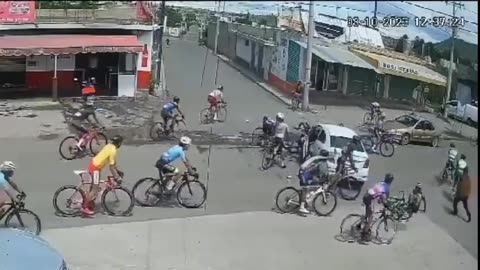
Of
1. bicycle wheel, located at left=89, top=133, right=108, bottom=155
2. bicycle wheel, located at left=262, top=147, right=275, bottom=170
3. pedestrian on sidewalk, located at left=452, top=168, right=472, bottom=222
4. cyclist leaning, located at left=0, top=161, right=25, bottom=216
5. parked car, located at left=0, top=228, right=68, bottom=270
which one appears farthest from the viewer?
bicycle wheel, located at left=262, top=147, right=275, bottom=170

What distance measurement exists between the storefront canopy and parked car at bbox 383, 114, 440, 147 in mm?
559

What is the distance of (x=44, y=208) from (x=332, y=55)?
3.60 metres

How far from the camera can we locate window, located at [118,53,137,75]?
812 centimetres

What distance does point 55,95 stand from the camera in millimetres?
7422

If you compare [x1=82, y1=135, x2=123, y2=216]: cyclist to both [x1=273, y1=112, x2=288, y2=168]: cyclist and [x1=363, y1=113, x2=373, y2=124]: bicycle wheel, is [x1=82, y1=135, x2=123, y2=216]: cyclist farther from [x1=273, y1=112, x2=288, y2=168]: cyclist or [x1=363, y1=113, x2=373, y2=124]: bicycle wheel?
[x1=363, y1=113, x2=373, y2=124]: bicycle wheel

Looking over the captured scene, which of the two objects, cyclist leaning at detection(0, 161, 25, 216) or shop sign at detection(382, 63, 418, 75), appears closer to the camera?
cyclist leaning at detection(0, 161, 25, 216)

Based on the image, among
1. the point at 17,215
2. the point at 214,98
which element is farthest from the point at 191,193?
the point at 17,215

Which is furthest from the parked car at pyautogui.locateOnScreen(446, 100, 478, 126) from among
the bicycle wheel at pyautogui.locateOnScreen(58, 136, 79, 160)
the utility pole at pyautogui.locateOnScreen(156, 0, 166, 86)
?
the bicycle wheel at pyautogui.locateOnScreen(58, 136, 79, 160)

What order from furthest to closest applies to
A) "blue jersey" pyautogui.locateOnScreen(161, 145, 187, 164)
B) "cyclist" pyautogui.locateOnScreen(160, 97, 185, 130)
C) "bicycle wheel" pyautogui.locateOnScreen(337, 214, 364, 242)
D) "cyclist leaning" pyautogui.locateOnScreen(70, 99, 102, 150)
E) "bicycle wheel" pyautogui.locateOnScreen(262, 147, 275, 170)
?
"bicycle wheel" pyautogui.locateOnScreen(262, 147, 275, 170), "cyclist" pyautogui.locateOnScreen(160, 97, 185, 130), "blue jersey" pyautogui.locateOnScreen(161, 145, 187, 164), "bicycle wheel" pyautogui.locateOnScreen(337, 214, 364, 242), "cyclist leaning" pyautogui.locateOnScreen(70, 99, 102, 150)

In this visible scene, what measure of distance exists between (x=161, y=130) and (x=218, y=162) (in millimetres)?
804

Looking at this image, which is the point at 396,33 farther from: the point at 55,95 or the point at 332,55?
the point at 55,95

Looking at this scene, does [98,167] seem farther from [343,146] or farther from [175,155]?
[343,146]

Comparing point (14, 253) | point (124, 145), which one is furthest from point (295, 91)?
point (14, 253)

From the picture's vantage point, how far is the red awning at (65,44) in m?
6.93
